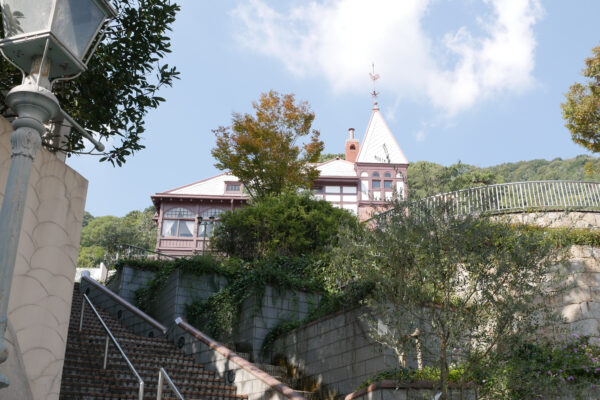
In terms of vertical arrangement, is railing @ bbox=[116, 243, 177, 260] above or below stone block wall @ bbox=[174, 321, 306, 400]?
above

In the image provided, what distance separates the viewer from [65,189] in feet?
22.5

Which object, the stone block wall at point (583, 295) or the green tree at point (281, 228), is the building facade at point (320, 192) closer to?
the green tree at point (281, 228)

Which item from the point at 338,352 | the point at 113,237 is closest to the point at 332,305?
the point at 338,352

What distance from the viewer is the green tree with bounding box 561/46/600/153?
15781 mm

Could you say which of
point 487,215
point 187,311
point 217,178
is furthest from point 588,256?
point 217,178

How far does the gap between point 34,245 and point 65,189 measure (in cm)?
88

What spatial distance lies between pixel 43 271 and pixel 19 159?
11.4 feet

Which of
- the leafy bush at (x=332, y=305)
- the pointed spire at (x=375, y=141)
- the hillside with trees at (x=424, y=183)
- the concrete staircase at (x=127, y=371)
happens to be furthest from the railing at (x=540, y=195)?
the pointed spire at (x=375, y=141)

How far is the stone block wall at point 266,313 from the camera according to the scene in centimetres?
1279

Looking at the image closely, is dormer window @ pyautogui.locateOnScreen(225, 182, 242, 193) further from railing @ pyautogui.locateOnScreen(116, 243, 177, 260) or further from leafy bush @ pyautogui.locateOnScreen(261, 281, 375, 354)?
leafy bush @ pyautogui.locateOnScreen(261, 281, 375, 354)

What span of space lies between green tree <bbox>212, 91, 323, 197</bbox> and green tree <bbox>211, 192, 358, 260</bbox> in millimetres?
2887

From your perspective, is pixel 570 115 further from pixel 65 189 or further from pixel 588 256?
pixel 65 189

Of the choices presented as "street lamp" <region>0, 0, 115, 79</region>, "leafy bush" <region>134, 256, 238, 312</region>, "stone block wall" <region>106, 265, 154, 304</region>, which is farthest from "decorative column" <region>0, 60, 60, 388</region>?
"stone block wall" <region>106, 265, 154, 304</region>

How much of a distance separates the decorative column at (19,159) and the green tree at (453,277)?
17.6 ft
